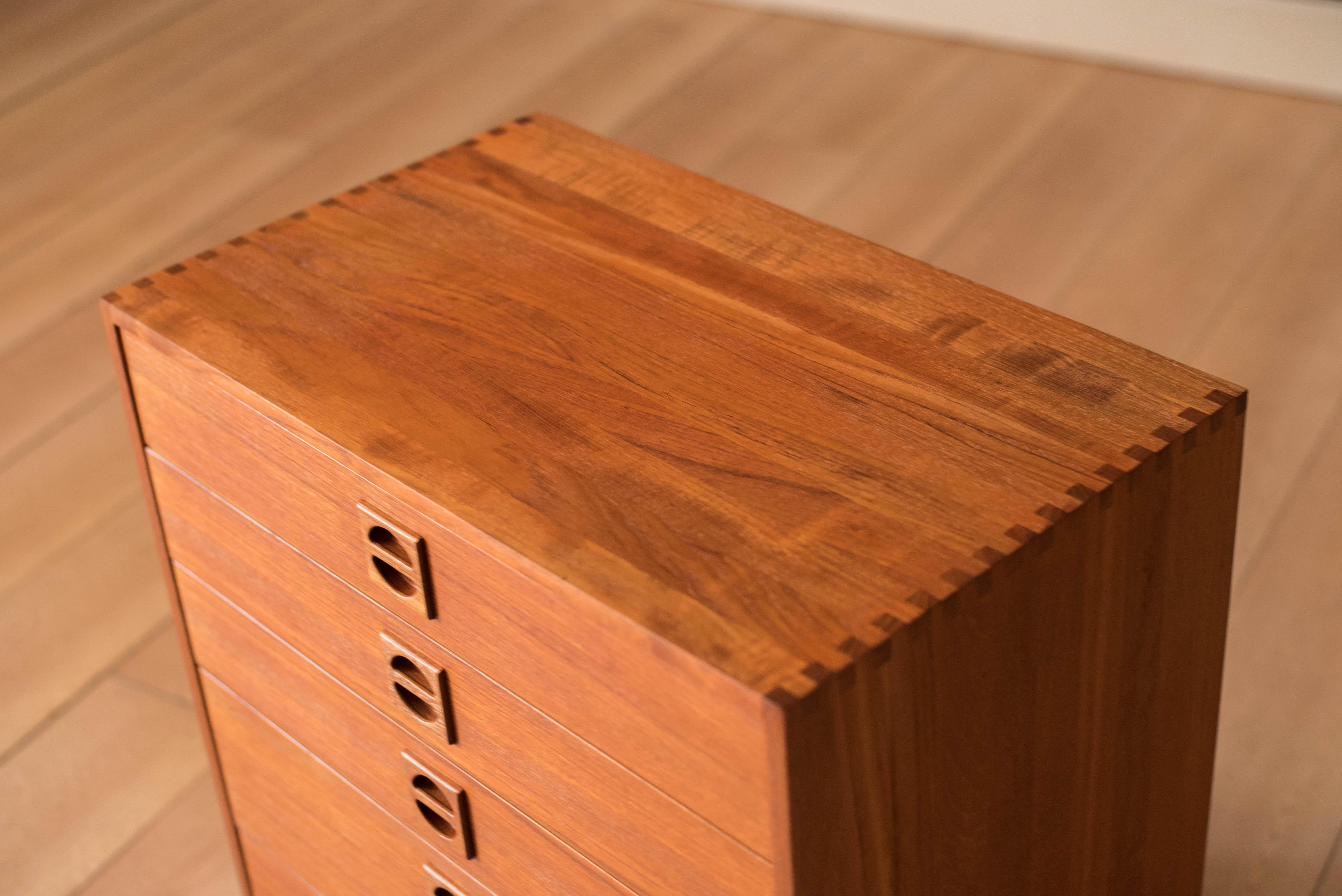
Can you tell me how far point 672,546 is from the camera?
2.20 feet

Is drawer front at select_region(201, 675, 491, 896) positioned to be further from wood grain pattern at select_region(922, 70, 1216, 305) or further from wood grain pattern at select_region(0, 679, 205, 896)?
wood grain pattern at select_region(922, 70, 1216, 305)

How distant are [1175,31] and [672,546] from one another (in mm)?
1961

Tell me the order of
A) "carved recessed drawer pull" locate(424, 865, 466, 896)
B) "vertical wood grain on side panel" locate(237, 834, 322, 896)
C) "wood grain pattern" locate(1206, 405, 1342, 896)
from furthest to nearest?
"wood grain pattern" locate(1206, 405, 1342, 896)
"vertical wood grain on side panel" locate(237, 834, 322, 896)
"carved recessed drawer pull" locate(424, 865, 466, 896)

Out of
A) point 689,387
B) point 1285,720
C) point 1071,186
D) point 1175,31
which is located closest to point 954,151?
point 1071,186

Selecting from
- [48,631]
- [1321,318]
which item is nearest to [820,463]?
[48,631]

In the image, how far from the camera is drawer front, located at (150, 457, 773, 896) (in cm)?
68

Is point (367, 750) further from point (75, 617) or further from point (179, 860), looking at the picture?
point (75, 617)

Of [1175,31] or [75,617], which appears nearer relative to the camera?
[75,617]

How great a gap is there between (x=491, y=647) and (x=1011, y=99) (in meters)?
1.79

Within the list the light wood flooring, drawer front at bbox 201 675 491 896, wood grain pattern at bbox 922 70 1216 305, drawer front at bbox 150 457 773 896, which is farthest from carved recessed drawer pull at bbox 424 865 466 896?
wood grain pattern at bbox 922 70 1216 305

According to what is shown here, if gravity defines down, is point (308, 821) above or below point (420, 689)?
below

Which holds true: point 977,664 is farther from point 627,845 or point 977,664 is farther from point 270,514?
point 270,514

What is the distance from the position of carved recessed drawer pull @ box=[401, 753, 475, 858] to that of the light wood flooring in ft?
1.45

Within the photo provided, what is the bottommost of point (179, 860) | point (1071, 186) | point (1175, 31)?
point (179, 860)
